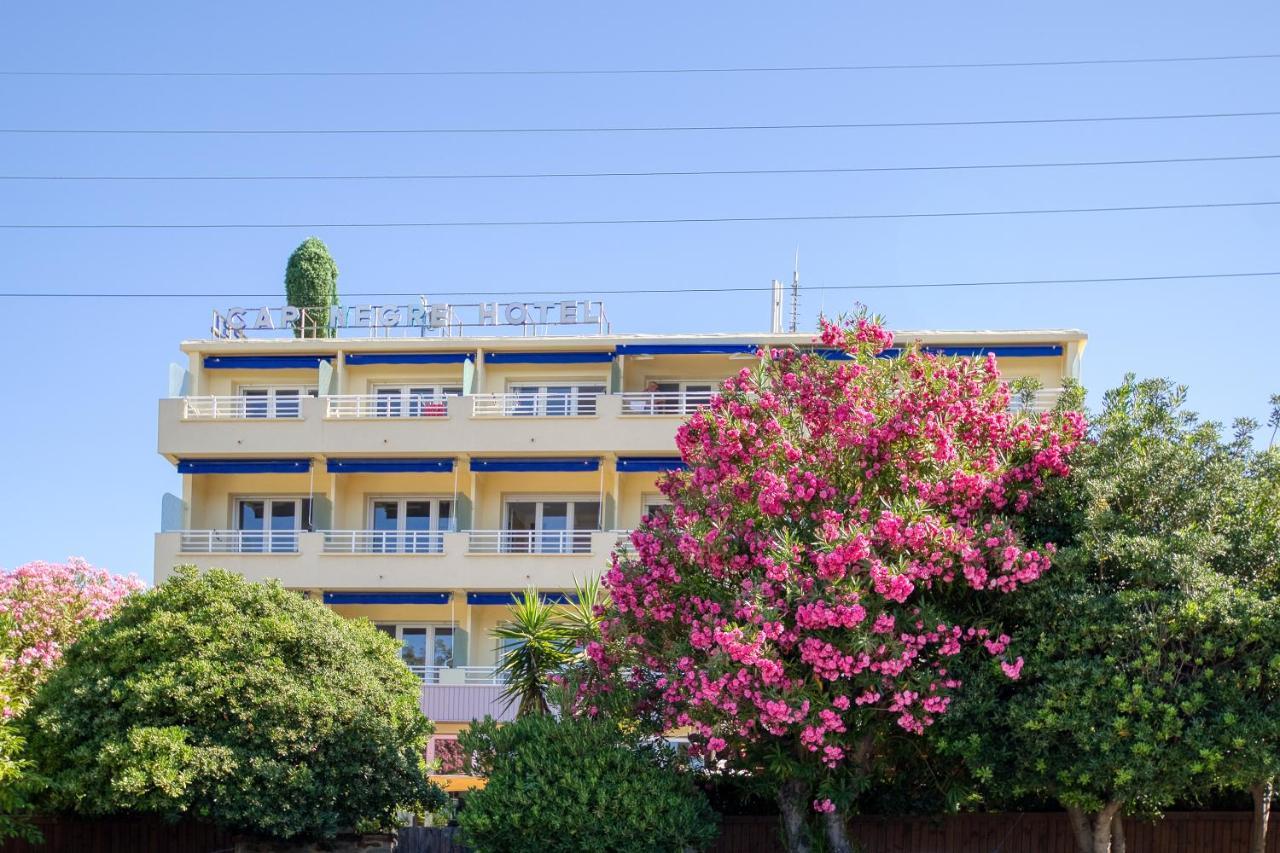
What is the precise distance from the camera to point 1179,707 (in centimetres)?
1881

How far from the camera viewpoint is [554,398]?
45.4m

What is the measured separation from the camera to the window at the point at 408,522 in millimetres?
44531

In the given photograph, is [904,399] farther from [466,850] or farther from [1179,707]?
[466,850]

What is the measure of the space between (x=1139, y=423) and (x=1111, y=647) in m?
3.21

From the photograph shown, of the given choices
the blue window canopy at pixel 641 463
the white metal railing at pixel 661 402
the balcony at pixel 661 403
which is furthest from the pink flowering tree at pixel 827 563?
the white metal railing at pixel 661 402

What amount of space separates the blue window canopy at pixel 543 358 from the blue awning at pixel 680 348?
2.81 feet

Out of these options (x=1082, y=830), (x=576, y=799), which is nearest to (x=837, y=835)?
(x=1082, y=830)

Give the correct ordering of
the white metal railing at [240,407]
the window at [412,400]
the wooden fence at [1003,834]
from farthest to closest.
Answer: the white metal railing at [240,407]
the window at [412,400]
the wooden fence at [1003,834]

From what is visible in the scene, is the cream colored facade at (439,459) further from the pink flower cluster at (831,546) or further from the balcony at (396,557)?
the pink flower cluster at (831,546)

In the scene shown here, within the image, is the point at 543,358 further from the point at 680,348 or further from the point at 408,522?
the point at 408,522

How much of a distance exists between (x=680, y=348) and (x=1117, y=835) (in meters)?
24.6

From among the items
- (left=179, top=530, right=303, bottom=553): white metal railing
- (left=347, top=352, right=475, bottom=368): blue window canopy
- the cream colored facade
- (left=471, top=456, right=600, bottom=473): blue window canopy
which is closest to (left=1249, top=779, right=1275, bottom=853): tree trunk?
the cream colored facade

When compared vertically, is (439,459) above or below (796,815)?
above

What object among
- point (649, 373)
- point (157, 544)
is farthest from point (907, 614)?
point (157, 544)
